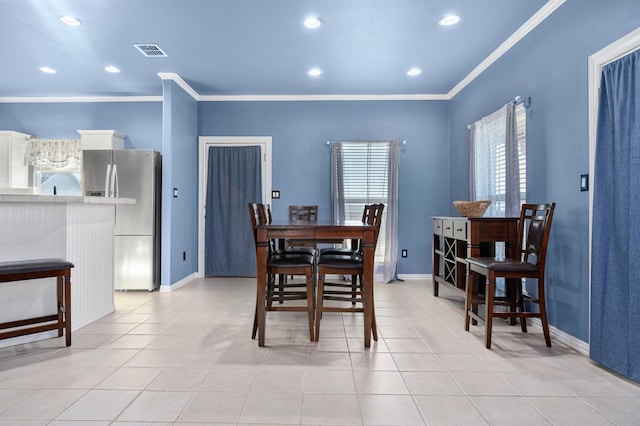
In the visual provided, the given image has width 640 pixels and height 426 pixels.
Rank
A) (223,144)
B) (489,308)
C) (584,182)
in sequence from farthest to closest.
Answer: (223,144) < (489,308) < (584,182)

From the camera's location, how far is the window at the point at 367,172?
16.1 ft

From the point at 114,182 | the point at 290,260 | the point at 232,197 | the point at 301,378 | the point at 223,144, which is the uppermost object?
the point at 223,144

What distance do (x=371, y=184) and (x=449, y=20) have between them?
2.34 metres

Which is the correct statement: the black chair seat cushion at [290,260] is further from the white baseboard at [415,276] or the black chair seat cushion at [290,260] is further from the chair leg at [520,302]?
the white baseboard at [415,276]

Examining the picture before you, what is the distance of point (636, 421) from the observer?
160 cm

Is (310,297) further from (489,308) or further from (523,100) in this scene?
(523,100)

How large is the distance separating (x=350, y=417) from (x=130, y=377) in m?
1.31

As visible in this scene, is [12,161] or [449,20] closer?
[449,20]

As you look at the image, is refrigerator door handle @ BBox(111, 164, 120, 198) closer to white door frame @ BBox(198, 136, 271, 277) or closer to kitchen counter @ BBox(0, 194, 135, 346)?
kitchen counter @ BBox(0, 194, 135, 346)

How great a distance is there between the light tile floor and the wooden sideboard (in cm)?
66

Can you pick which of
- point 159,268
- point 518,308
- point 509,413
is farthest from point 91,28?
point 518,308

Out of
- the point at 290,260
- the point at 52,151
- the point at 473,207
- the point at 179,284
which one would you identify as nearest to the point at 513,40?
the point at 473,207

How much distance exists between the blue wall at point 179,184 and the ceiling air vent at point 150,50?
52cm

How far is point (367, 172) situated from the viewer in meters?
4.91
